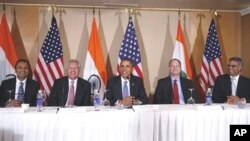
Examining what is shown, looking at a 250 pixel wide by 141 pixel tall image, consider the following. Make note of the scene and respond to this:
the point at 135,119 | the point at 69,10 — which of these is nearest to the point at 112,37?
the point at 69,10

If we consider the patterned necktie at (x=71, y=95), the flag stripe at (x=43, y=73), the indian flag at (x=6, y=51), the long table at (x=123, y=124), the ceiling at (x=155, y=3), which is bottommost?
the long table at (x=123, y=124)

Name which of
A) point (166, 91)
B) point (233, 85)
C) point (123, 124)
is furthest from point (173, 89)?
point (123, 124)

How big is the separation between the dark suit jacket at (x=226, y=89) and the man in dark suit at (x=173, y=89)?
0.41 metres

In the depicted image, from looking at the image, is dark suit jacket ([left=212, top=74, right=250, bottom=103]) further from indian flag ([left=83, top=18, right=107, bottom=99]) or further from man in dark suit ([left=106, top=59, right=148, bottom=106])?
indian flag ([left=83, top=18, right=107, bottom=99])

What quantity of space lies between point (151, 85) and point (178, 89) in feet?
4.74

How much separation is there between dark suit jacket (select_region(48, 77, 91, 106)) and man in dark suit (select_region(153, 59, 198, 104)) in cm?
105

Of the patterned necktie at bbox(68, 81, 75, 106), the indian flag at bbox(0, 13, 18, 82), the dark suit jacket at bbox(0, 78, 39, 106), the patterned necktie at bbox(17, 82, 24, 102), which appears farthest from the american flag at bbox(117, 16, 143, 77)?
the indian flag at bbox(0, 13, 18, 82)

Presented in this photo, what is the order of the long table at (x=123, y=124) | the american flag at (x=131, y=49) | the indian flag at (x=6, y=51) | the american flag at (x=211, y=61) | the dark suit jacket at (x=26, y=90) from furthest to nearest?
the american flag at (x=211, y=61) → the american flag at (x=131, y=49) → the indian flag at (x=6, y=51) → the dark suit jacket at (x=26, y=90) → the long table at (x=123, y=124)

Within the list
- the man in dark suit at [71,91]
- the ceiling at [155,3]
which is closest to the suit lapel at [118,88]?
the man in dark suit at [71,91]

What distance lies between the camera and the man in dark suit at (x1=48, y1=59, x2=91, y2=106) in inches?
164

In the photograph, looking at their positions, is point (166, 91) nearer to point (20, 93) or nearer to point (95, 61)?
point (95, 61)

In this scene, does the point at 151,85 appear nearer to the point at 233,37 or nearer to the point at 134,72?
the point at 134,72

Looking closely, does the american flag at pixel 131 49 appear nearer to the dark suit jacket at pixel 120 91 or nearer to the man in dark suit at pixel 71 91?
the dark suit jacket at pixel 120 91

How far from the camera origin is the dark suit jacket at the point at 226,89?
4211mm
